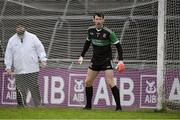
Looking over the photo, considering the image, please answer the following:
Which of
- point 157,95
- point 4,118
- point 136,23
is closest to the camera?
point 4,118

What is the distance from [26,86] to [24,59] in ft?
1.91

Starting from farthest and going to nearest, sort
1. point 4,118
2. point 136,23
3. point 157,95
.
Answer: point 136,23 < point 157,95 < point 4,118

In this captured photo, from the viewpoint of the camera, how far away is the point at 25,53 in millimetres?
13047

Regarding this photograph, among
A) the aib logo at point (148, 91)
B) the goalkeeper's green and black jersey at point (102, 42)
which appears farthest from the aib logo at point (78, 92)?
the goalkeeper's green and black jersey at point (102, 42)

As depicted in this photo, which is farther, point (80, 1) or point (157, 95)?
A: point (80, 1)

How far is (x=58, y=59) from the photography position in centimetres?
1407

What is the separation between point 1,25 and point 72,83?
1903 mm

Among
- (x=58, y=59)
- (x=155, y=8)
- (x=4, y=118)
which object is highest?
(x=155, y=8)

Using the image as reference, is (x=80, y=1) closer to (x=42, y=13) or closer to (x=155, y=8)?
(x=42, y=13)

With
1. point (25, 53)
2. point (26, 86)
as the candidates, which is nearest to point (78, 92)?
point (26, 86)

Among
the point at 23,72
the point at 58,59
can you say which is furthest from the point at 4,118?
the point at 58,59

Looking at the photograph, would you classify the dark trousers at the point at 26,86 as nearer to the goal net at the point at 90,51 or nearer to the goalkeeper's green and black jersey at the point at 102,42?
the goal net at the point at 90,51

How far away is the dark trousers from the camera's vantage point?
43.3 ft

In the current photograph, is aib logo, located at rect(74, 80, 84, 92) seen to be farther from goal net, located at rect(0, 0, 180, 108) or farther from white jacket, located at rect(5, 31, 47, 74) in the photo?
white jacket, located at rect(5, 31, 47, 74)
